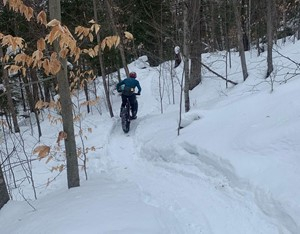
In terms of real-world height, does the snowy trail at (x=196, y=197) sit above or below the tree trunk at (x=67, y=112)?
below

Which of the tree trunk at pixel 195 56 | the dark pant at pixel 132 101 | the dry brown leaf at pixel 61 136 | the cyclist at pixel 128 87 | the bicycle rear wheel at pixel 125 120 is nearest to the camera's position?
the dry brown leaf at pixel 61 136

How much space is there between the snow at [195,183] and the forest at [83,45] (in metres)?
0.87

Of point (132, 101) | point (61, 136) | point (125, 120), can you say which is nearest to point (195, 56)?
point (132, 101)

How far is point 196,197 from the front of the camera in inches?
216

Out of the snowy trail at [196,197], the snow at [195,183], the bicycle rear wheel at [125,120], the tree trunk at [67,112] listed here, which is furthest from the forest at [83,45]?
the bicycle rear wheel at [125,120]

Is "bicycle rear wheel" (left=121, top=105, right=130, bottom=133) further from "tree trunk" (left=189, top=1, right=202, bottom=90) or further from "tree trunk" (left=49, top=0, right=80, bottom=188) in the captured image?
"tree trunk" (left=49, top=0, right=80, bottom=188)

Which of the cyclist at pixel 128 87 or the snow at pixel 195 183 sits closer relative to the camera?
the snow at pixel 195 183

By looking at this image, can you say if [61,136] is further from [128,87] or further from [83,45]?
[83,45]

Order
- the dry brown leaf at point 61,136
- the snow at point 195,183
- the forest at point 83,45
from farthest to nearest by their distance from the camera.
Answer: the dry brown leaf at point 61,136
the snow at point 195,183
the forest at point 83,45

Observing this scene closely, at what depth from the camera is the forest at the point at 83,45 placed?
3.55 m

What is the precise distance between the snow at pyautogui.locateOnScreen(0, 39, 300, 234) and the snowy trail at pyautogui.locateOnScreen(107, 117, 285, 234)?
1 centimetres

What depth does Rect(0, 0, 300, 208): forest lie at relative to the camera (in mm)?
3555

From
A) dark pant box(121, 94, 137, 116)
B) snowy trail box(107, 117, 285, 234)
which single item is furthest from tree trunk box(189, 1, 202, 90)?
snowy trail box(107, 117, 285, 234)

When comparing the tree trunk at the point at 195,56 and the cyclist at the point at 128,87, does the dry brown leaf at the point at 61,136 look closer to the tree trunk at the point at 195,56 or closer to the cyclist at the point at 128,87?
the cyclist at the point at 128,87
